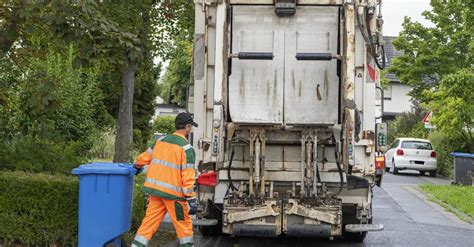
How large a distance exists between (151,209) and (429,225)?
5.76 metres

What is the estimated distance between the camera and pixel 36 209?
763 centimetres

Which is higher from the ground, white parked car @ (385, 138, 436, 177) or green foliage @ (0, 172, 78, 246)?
white parked car @ (385, 138, 436, 177)

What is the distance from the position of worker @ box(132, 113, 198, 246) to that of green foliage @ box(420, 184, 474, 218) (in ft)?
24.3

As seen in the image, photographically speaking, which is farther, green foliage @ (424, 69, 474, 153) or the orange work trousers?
green foliage @ (424, 69, 474, 153)

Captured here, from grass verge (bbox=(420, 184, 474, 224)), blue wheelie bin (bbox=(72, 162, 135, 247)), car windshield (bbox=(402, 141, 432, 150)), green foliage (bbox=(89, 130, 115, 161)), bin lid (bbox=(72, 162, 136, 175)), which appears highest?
car windshield (bbox=(402, 141, 432, 150))

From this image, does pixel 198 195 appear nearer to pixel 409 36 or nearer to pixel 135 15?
pixel 135 15

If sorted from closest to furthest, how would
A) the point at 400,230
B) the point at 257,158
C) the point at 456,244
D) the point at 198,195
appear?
the point at 257,158 < the point at 198,195 < the point at 456,244 < the point at 400,230

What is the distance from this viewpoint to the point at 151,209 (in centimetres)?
729

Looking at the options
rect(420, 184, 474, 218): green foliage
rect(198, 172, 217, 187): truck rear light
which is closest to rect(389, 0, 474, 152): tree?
rect(420, 184, 474, 218): green foliage

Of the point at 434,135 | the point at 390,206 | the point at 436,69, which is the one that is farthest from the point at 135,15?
the point at 436,69

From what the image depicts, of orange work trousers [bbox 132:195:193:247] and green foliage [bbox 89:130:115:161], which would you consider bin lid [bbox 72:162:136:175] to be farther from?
green foliage [bbox 89:130:115:161]

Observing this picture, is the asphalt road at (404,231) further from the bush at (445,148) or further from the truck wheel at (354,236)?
the bush at (445,148)

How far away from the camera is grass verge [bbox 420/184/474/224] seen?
1352cm

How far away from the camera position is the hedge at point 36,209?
7629 mm
